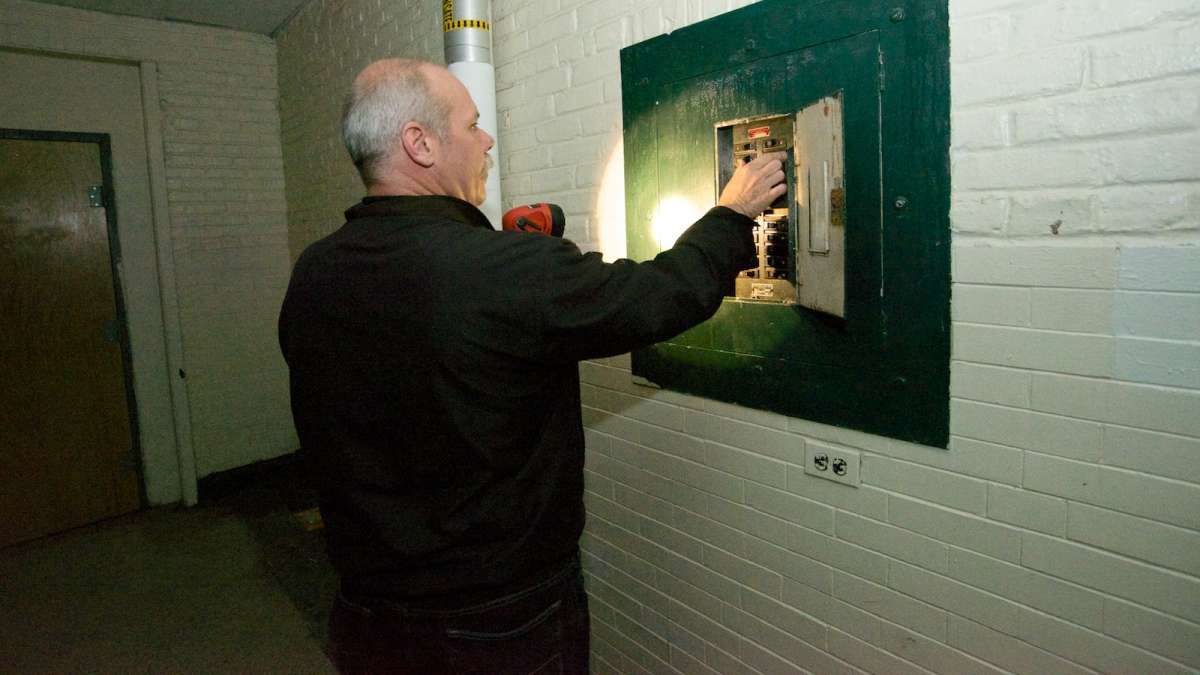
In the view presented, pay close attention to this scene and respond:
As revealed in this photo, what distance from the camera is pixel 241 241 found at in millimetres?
4676

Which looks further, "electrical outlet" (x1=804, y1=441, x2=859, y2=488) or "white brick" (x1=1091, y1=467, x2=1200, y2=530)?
"electrical outlet" (x1=804, y1=441, x2=859, y2=488)

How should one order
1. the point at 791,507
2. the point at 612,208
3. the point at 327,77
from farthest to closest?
the point at 327,77 → the point at 612,208 → the point at 791,507

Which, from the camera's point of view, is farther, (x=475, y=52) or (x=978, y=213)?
(x=475, y=52)

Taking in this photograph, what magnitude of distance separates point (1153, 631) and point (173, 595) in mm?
3985

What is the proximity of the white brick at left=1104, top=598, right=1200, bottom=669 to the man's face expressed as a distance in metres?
1.59

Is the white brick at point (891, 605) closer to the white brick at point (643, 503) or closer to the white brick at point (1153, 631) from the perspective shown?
the white brick at point (1153, 631)

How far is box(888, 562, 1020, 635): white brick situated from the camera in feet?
4.70

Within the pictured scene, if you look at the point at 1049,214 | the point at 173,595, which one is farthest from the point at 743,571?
the point at 173,595

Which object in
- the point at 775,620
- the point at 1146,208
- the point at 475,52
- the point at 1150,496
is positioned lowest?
the point at 775,620

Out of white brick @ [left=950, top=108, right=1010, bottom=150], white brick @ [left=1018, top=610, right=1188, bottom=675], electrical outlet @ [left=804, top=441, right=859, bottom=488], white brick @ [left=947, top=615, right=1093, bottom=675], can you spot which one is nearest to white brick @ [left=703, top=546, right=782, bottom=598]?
electrical outlet @ [left=804, top=441, right=859, bottom=488]

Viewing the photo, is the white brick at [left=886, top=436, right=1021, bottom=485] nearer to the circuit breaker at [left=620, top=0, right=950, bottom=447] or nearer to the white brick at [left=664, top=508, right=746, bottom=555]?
the circuit breaker at [left=620, top=0, right=950, bottom=447]

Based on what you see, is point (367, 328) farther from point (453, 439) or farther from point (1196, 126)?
point (1196, 126)

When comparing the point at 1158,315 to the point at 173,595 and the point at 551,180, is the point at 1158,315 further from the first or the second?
the point at 173,595

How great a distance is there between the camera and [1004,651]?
1440mm
